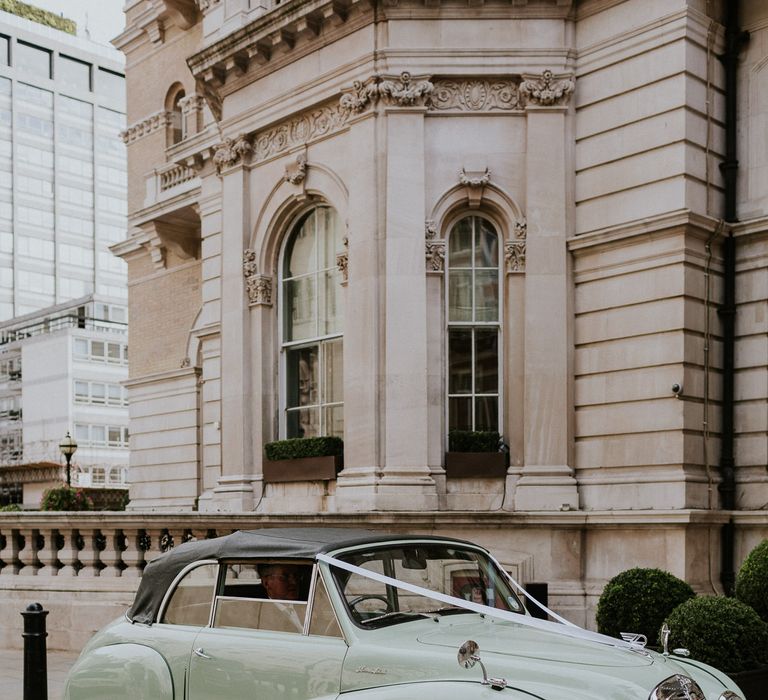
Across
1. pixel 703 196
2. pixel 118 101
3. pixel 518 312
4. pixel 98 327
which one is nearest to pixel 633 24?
pixel 703 196

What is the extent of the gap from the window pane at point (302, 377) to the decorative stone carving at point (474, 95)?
410 cm

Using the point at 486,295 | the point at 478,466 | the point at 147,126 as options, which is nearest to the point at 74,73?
the point at 147,126

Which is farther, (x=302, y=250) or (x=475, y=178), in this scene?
(x=302, y=250)

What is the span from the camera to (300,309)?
16359mm

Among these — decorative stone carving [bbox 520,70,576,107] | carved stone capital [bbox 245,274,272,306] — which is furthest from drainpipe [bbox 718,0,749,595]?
carved stone capital [bbox 245,274,272,306]

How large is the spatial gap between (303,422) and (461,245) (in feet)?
12.1

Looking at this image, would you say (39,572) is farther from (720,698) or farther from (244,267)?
(720,698)

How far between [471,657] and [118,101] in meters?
105

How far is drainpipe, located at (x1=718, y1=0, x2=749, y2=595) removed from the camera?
42.9 feet

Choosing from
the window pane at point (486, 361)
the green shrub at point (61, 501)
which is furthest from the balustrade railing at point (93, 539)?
the green shrub at point (61, 501)

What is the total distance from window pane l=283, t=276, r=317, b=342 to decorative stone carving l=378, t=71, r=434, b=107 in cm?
315

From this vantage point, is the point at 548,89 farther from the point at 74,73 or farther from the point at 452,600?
the point at 74,73

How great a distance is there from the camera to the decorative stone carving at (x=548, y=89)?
46.2 feet

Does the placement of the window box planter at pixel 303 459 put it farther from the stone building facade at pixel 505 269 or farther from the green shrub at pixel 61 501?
the green shrub at pixel 61 501
